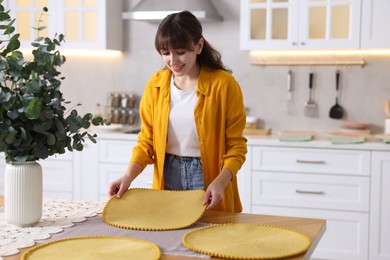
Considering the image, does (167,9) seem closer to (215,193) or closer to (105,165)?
(105,165)

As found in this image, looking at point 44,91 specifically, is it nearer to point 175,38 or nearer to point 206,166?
point 175,38

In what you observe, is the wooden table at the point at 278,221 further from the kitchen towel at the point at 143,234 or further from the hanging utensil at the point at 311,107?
the hanging utensil at the point at 311,107

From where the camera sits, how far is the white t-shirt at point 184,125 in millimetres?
2184

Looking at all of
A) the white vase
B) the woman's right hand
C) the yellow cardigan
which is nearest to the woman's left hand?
the yellow cardigan

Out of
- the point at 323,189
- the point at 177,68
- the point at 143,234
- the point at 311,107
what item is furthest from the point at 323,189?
the point at 143,234

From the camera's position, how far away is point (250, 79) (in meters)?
4.37

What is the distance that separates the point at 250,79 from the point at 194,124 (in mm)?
2254

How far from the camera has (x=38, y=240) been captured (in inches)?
62.7

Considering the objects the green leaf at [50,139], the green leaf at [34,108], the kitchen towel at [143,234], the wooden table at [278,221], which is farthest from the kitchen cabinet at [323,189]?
the green leaf at [34,108]

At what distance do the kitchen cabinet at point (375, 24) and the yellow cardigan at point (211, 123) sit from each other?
1.92m

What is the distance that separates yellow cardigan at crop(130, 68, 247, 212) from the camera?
2.15 meters

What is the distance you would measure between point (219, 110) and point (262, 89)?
223cm

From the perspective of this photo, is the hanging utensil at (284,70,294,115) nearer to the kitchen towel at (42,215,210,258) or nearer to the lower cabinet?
the lower cabinet

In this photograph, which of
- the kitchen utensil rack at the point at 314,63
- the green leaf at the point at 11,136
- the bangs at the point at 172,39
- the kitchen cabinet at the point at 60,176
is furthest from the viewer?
the kitchen cabinet at the point at 60,176
